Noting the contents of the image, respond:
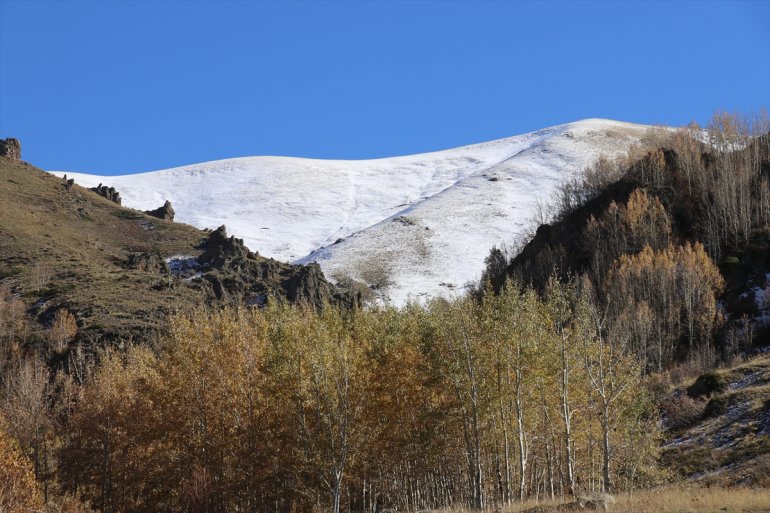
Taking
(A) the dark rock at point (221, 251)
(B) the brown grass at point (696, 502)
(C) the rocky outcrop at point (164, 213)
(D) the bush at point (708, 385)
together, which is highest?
(C) the rocky outcrop at point (164, 213)

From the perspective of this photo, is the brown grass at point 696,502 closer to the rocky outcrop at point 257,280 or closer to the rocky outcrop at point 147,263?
the rocky outcrop at point 257,280

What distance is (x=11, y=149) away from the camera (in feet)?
563

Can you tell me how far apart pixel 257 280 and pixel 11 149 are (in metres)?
82.4

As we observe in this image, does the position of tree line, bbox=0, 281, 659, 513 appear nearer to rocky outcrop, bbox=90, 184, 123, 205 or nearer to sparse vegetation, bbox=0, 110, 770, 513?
sparse vegetation, bbox=0, 110, 770, 513

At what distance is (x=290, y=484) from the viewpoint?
150 ft

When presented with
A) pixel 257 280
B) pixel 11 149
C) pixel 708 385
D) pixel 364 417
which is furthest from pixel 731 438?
pixel 11 149

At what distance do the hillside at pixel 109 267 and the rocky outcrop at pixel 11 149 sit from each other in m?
2.63

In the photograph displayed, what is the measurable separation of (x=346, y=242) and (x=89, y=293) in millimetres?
99856

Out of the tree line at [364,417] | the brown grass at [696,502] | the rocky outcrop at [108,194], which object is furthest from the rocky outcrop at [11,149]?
the brown grass at [696,502]

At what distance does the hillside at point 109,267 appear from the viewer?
97688mm

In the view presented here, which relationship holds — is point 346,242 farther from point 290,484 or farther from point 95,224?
point 290,484

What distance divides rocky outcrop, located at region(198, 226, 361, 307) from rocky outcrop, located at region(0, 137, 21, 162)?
62211 mm

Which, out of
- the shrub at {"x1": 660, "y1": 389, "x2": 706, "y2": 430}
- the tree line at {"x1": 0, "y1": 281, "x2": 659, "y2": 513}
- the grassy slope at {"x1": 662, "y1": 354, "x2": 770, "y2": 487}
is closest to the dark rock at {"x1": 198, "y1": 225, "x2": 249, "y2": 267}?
the tree line at {"x1": 0, "y1": 281, "x2": 659, "y2": 513}

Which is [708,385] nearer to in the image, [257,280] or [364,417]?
[364,417]
